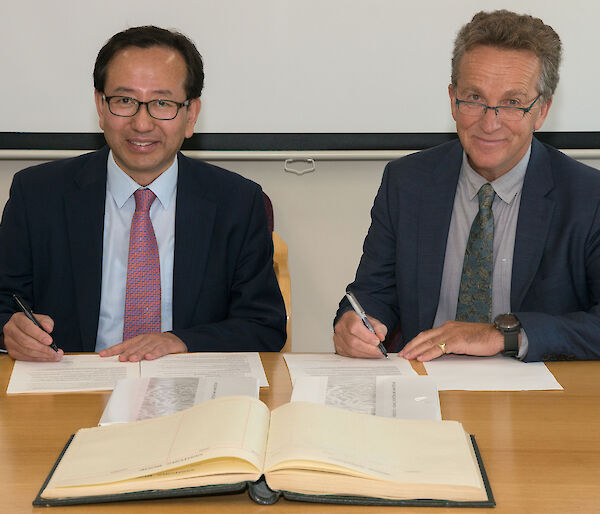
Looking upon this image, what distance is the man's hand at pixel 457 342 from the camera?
202 centimetres

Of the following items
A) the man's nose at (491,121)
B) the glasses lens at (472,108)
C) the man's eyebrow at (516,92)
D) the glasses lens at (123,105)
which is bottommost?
the glasses lens at (123,105)

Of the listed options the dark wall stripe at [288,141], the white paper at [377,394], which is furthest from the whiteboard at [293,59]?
the white paper at [377,394]

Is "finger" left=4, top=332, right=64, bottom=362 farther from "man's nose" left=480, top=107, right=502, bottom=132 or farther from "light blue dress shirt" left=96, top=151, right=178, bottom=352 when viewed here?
"man's nose" left=480, top=107, right=502, bottom=132

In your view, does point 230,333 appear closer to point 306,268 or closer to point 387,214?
point 387,214

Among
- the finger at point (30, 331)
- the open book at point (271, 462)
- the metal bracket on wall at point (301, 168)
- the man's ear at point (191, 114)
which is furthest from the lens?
the metal bracket on wall at point (301, 168)

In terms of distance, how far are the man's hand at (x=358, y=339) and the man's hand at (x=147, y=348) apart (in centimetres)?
39

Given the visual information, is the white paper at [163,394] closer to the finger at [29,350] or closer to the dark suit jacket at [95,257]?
the finger at [29,350]

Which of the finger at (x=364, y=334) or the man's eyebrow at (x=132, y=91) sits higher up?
the man's eyebrow at (x=132, y=91)

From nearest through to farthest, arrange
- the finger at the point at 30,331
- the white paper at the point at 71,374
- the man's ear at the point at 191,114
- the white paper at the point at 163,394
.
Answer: the white paper at the point at 163,394, the white paper at the point at 71,374, the finger at the point at 30,331, the man's ear at the point at 191,114

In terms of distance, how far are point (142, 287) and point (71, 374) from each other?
0.46 m

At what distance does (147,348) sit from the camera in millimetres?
2033

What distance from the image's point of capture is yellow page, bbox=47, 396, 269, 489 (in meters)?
1.32

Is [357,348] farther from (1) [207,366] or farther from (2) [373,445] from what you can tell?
(2) [373,445]

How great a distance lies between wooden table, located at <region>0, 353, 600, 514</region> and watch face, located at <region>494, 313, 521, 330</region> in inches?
5.2
